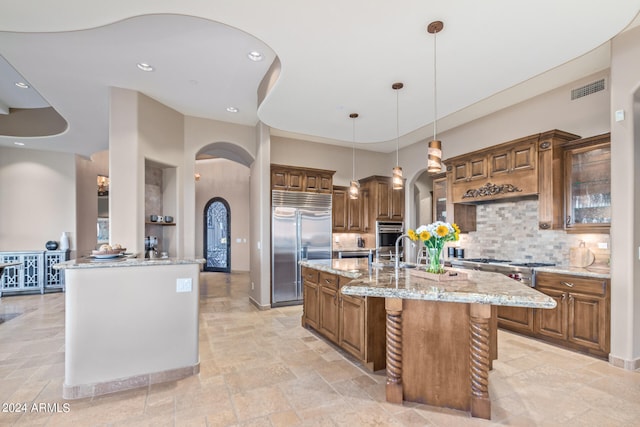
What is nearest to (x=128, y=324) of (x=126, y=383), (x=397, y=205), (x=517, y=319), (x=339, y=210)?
(x=126, y=383)

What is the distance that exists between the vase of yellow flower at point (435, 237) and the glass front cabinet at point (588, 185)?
7.07ft

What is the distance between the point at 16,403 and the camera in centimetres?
250

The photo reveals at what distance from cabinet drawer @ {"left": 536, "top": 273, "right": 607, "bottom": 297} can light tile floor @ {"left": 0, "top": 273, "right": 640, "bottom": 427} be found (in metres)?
0.70

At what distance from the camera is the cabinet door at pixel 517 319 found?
12.7 ft

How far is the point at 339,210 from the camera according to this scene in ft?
21.7

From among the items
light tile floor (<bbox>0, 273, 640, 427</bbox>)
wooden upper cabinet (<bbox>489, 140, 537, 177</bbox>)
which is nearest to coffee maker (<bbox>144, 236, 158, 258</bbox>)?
light tile floor (<bbox>0, 273, 640, 427</bbox>)

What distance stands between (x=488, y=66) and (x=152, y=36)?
337cm

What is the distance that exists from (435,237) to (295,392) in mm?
1785

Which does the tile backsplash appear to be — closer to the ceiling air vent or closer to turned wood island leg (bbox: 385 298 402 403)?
the ceiling air vent

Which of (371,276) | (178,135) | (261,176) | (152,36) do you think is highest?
(152,36)

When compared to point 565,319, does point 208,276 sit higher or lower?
lower

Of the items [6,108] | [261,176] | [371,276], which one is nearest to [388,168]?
[261,176]

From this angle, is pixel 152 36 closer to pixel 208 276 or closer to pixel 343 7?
pixel 343 7

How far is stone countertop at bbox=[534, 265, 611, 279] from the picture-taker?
3245 millimetres
